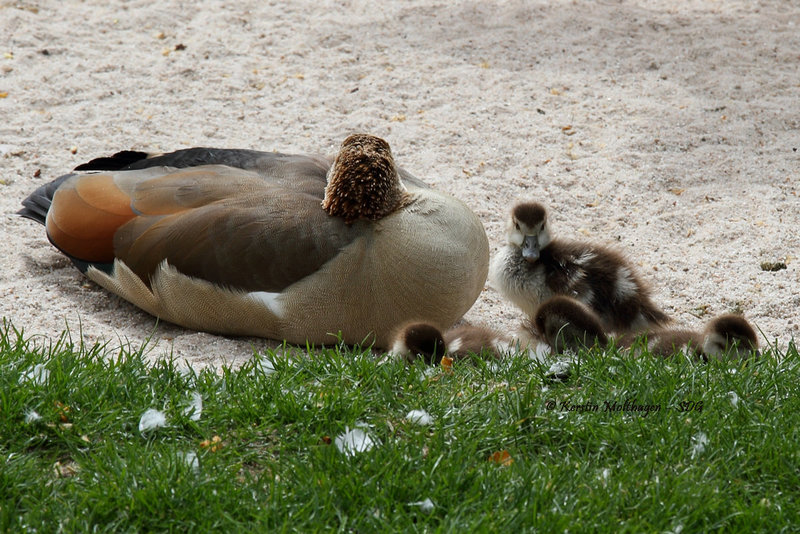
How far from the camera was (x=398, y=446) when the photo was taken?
398 centimetres

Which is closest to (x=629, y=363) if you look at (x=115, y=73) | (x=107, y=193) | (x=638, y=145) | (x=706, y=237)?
(x=706, y=237)

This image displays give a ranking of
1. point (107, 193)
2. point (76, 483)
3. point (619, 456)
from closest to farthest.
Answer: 1. point (76, 483)
2. point (619, 456)
3. point (107, 193)

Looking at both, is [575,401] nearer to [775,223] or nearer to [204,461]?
[204,461]

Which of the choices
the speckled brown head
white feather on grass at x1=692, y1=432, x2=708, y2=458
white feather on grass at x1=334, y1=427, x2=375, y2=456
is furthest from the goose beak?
white feather on grass at x1=334, y1=427, x2=375, y2=456

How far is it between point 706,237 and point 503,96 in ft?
9.55

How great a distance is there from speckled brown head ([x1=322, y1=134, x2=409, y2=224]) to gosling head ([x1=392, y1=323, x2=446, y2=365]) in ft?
3.52

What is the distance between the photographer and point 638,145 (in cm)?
870

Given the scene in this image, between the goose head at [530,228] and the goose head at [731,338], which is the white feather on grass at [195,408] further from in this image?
the goose head at [530,228]

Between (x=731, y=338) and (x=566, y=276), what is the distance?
161 centimetres

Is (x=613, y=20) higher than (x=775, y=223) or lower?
higher

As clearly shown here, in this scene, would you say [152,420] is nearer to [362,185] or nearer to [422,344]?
[422,344]

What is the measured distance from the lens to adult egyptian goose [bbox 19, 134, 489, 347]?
5.92 m

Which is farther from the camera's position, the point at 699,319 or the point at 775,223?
the point at 775,223

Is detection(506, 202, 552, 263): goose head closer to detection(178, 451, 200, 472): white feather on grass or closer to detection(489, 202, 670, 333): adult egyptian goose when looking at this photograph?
detection(489, 202, 670, 333): adult egyptian goose
